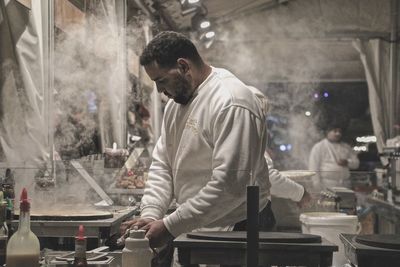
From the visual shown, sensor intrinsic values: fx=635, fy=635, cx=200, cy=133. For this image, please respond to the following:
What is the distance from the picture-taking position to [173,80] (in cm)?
245

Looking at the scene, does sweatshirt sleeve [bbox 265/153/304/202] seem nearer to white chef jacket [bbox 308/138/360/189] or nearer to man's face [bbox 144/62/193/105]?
man's face [bbox 144/62/193/105]

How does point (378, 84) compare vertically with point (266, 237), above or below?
above

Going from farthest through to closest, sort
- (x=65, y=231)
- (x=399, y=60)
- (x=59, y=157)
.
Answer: (x=399, y=60) → (x=59, y=157) → (x=65, y=231)

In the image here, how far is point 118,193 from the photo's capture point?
9.94 feet

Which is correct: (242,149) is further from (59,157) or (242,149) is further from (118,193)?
(59,157)

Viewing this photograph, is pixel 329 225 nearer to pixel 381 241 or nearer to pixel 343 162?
pixel 381 241

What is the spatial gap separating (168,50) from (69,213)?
81cm

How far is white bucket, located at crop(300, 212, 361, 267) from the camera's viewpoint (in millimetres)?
2027

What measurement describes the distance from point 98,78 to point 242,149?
10.1ft

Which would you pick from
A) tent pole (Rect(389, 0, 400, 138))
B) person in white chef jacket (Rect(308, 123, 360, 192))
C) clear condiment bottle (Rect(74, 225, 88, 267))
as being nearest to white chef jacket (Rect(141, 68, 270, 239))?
clear condiment bottle (Rect(74, 225, 88, 267))

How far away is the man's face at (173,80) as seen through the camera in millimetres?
2430

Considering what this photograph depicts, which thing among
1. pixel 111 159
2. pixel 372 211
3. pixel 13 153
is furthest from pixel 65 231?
pixel 372 211

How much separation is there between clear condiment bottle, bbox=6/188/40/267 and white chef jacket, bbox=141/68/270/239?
1.67ft

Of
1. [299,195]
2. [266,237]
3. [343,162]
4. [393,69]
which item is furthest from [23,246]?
[393,69]
